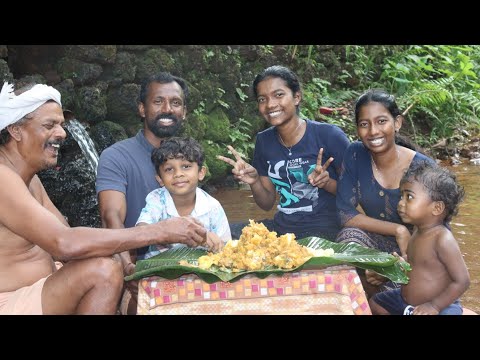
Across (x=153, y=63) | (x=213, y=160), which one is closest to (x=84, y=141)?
(x=153, y=63)

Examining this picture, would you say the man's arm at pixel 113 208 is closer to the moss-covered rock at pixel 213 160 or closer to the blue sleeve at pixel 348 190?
the blue sleeve at pixel 348 190

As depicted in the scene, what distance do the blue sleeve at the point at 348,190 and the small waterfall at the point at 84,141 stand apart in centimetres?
308

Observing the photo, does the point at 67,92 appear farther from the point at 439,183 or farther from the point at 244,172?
the point at 439,183

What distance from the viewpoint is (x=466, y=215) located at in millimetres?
7117

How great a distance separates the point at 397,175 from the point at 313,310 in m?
1.26

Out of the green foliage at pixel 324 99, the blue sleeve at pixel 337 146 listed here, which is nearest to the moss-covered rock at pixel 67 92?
the blue sleeve at pixel 337 146

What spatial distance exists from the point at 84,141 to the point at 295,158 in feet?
9.46

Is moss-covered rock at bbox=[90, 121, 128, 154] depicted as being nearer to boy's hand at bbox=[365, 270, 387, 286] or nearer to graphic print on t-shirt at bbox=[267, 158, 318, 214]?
graphic print on t-shirt at bbox=[267, 158, 318, 214]

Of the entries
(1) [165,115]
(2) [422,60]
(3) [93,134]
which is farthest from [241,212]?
(2) [422,60]

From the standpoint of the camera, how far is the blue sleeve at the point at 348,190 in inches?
162

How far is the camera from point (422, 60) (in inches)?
484

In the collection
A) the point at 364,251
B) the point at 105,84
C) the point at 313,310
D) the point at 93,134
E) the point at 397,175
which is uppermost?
the point at 105,84

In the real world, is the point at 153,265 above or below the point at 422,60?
below

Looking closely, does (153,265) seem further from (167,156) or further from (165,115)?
(165,115)
